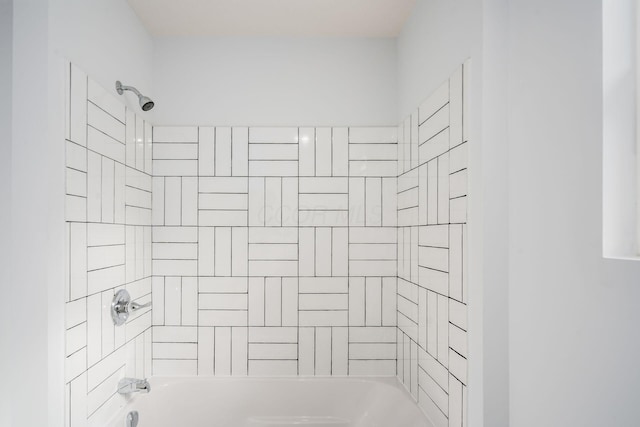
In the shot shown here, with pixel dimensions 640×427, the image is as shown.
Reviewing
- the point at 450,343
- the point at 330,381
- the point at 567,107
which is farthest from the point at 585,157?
the point at 330,381

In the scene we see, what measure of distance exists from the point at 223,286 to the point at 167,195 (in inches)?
24.8

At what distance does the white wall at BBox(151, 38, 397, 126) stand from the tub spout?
1435 millimetres

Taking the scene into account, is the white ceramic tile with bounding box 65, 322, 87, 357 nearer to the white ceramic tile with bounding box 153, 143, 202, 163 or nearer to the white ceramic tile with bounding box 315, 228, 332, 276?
the white ceramic tile with bounding box 153, 143, 202, 163

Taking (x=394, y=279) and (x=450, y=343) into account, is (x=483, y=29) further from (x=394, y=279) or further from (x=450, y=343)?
A: (x=394, y=279)

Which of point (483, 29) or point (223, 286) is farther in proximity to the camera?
point (223, 286)

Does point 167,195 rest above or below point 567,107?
below

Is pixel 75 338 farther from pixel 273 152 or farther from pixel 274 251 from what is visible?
pixel 273 152

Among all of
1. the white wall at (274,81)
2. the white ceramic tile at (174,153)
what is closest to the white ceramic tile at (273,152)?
the white wall at (274,81)

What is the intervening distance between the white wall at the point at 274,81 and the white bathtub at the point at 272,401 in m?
1.51

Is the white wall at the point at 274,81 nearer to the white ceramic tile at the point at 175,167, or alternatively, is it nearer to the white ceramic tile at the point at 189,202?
the white ceramic tile at the point at 175,167

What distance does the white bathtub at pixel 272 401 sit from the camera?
2420 millimetres

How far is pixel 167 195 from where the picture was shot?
8.39 feet

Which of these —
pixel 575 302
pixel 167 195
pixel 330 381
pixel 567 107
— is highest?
pixel 567 107

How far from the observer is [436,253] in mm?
1868
